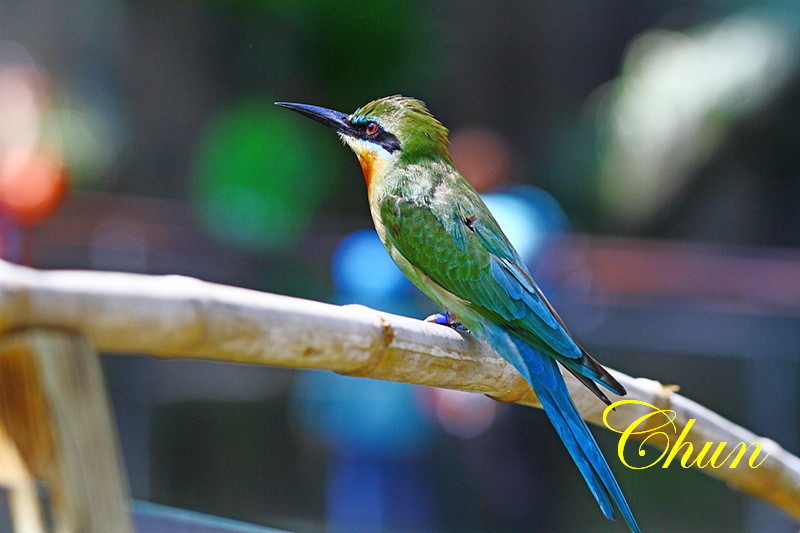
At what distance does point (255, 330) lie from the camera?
122cm

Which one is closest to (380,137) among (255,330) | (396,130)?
(396,130)

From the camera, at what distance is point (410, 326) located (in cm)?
160

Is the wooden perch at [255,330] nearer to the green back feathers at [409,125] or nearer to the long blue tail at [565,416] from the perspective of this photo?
the long blue tail at [565,416]

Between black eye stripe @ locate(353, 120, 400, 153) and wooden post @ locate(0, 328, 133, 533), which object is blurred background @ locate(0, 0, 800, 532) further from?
wooden post @ locate(0, 328, 133, 533)

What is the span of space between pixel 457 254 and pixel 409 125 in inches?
15.1

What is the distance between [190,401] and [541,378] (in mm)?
5148

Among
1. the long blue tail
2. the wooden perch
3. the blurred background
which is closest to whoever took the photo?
the wooden perch

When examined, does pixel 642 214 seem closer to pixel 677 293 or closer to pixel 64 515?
pixel 677 293

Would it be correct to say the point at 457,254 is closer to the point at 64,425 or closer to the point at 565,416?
the point at 565,416

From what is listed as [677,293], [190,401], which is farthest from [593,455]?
[190,401]

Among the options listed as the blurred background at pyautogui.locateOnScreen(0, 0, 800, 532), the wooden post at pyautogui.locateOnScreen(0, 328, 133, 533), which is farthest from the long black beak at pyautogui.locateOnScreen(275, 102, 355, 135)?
the wooden post at pyautogui.locateOnScreen(0, 328, 133, 533)

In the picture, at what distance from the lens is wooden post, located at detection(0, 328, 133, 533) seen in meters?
0.99

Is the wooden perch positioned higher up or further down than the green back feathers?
further down

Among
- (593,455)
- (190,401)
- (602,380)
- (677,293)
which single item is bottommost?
(190,401)
